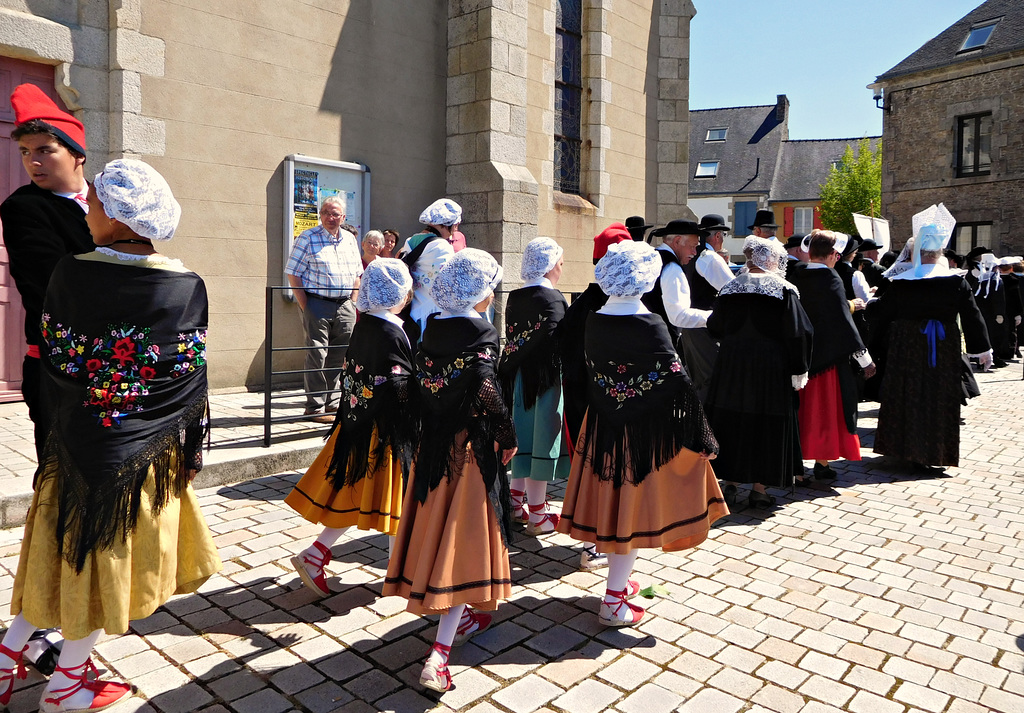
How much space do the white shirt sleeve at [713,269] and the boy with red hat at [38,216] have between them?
4.33m

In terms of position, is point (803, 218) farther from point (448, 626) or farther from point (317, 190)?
point (448, 626)

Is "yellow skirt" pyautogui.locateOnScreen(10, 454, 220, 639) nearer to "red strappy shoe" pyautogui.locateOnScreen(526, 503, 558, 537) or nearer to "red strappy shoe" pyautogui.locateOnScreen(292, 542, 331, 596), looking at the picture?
"red strappy shoe" pyautogui.locateOnScreen(292, 542, 331, 596)

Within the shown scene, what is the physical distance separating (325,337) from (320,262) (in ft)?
2.30

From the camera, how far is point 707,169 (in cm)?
5019

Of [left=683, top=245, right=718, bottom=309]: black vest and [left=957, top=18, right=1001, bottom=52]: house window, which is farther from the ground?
[left=957, top=18, right=1001, bottom=52]: house window

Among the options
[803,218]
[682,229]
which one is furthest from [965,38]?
[682,229]

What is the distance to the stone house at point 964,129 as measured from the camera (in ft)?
85.4

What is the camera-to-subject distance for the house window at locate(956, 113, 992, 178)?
27.0 meters

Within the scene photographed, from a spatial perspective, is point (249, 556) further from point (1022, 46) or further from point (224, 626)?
point (1022, 46)

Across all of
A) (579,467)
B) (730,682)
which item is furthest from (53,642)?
(730,682)

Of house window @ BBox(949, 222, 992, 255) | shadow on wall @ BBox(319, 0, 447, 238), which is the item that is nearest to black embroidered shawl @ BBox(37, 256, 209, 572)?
shadow on wall @ BBox(319, 0, 447, 238)

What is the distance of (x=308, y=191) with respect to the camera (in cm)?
874

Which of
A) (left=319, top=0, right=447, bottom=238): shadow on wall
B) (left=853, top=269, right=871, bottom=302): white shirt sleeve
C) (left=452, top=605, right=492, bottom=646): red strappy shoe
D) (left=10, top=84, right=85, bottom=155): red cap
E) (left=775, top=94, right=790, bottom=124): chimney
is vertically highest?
(left=775, top=94, right=790, bottom=124): chimney

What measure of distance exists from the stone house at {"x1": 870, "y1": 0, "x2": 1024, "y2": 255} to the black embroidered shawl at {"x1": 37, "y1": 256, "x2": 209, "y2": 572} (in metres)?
Result: 27.1
